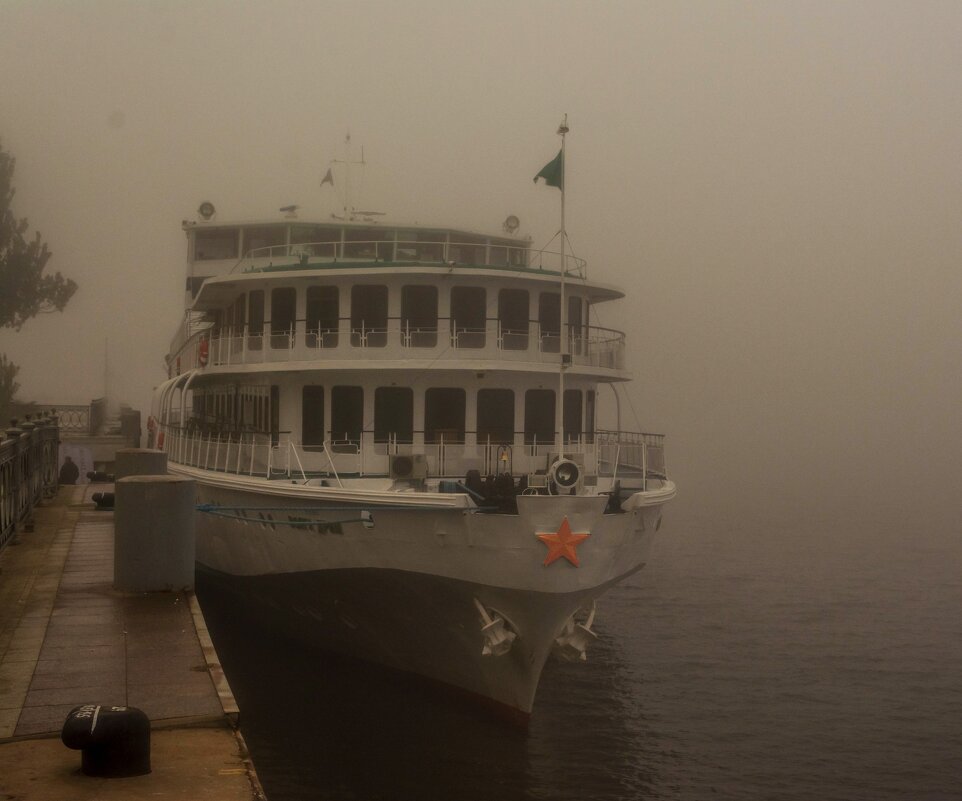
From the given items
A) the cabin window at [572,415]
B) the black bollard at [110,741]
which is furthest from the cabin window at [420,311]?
the black bollard at [110,741]

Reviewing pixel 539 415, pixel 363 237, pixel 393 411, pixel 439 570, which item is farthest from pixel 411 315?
pixel 363 237

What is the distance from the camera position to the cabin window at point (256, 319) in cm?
2105

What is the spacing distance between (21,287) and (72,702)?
36759 mm

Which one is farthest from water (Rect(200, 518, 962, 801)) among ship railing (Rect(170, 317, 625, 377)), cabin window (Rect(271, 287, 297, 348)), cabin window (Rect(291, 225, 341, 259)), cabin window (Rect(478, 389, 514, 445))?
cabin window (Rect(291, 225, 341, 259))

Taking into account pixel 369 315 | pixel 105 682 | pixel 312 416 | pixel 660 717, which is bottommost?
pixel 660 717

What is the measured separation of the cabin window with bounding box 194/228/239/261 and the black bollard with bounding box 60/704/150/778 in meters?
23.7

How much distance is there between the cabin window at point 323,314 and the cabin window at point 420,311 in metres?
1.28

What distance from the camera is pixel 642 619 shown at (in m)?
27.5

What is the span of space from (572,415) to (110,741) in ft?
48.6

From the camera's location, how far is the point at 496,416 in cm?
2023

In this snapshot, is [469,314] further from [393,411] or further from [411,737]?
[411,737]

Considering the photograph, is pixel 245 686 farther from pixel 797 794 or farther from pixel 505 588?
pixel 797 794

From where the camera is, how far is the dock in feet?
24.6

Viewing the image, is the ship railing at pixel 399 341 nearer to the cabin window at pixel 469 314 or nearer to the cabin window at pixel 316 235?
the cabin window at pixel 469 314
